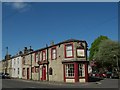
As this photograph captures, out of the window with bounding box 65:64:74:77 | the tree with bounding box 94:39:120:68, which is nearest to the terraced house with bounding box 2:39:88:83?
the window with bounding box 65:64:74:77

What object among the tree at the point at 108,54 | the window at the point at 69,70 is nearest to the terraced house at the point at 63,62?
the window at the point at 69,70

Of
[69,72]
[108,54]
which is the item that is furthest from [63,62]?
[108,54]

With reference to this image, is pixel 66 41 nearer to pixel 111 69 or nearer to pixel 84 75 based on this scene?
pixel 84 75

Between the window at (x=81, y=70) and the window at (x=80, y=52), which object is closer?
the window at (x=81, y=70)

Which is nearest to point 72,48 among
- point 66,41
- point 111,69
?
point 66,41

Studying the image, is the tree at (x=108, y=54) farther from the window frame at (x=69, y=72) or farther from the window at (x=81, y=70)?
the window frame at (x=69, y=72)

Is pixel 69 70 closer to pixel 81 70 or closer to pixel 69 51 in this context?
pixel 81 70

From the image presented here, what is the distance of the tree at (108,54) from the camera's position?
6834cm

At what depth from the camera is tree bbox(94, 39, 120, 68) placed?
68344mm

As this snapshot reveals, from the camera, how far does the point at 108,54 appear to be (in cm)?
6944

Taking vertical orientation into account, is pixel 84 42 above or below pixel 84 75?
above

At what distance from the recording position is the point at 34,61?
51.7 m

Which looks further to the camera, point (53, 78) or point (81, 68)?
point (53, 78)

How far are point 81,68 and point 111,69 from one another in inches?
1412
